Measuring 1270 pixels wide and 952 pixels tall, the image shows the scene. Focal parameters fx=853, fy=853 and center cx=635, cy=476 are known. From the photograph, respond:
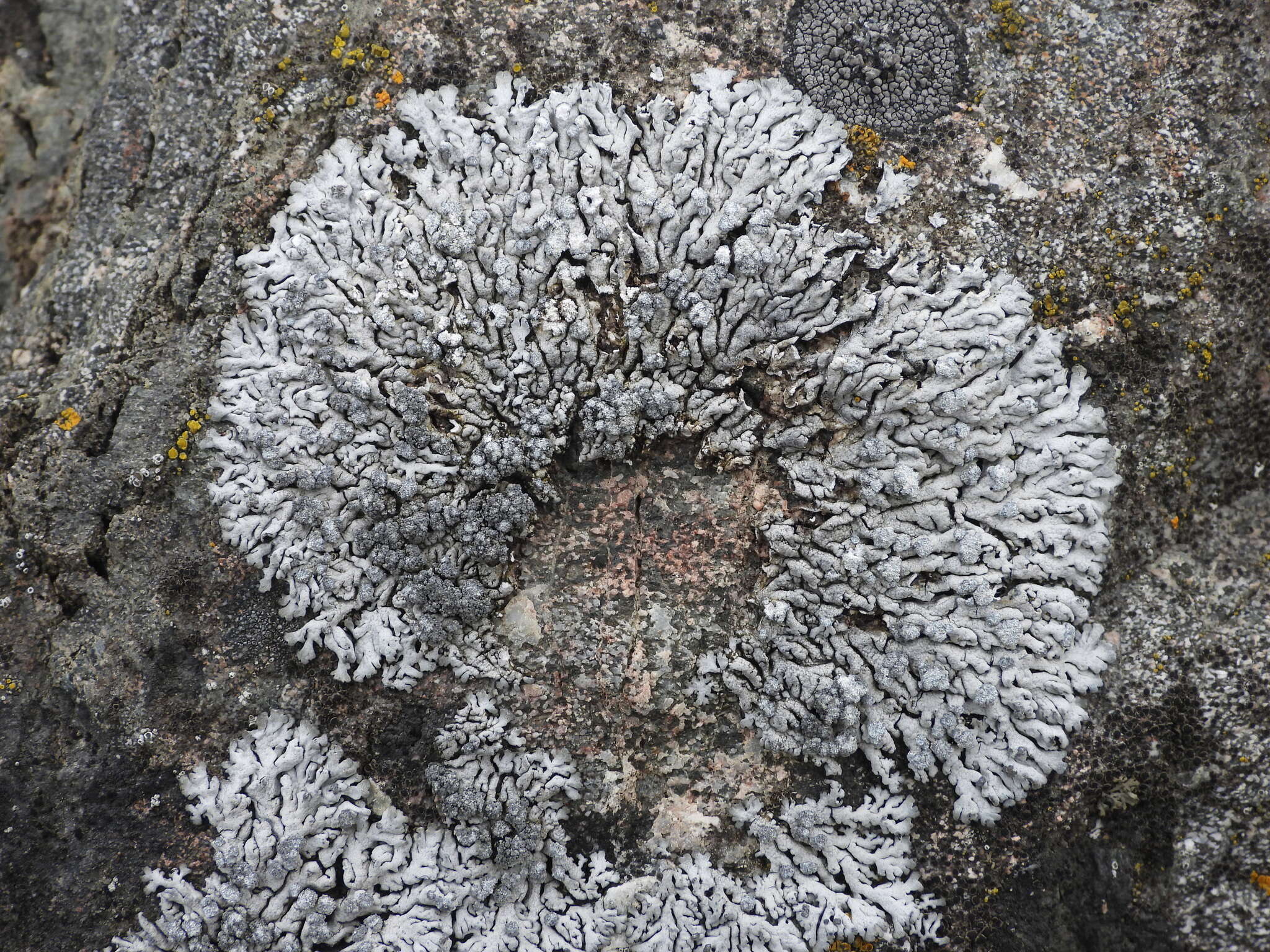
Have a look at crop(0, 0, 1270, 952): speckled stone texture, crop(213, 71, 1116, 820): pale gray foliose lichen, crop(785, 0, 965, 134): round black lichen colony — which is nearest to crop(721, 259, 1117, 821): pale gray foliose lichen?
crop(213, 71, 1116, 820): pale gray foliose lichen

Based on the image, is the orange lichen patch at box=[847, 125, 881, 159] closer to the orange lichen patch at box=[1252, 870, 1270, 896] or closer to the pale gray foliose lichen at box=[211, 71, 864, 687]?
the pale gray foliose lichen at box=[211, 71, 864, 687]

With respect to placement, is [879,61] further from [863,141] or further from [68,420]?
[68,420]

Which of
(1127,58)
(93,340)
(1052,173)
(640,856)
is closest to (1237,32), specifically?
(1127,58)

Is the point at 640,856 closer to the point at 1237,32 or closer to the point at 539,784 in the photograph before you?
the point at 539,784

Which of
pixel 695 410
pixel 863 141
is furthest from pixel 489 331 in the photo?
pixel 863 141

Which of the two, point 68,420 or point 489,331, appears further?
point 68,420

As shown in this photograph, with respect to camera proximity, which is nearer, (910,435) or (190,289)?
(910,435)

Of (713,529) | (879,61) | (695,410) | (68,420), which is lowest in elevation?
(68,420)
